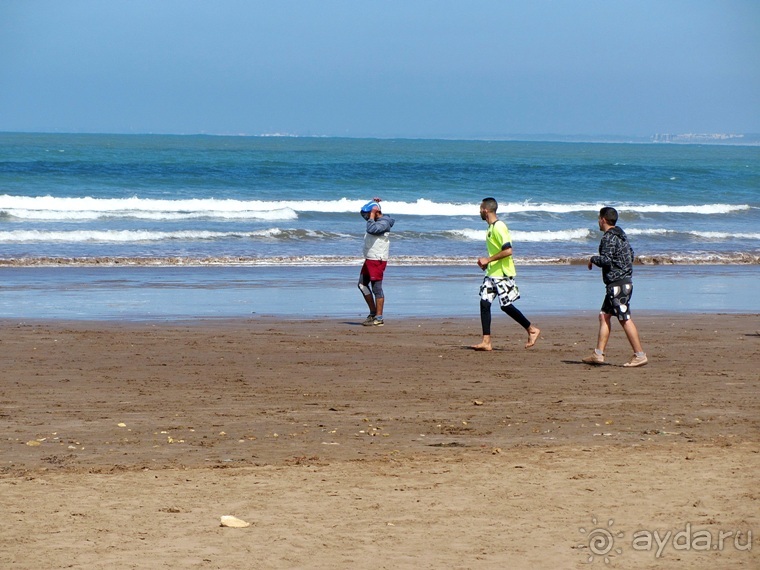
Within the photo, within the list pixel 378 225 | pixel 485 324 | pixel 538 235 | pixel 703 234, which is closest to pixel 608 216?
pixel 485 324

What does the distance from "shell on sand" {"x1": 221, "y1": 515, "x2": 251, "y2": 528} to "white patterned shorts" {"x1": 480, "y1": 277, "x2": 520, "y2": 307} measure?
564cm

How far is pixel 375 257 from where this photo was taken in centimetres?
1198

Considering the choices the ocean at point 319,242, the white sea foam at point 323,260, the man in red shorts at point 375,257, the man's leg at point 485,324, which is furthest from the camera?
the white sea foam at point 323,260

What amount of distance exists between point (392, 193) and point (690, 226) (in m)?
15.0

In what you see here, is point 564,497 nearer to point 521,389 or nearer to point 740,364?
point 521,389

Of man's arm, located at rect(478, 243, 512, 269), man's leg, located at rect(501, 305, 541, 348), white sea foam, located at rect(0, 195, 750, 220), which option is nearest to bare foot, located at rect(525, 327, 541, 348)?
man's leg, located at rect(501, 305, 541, 348)

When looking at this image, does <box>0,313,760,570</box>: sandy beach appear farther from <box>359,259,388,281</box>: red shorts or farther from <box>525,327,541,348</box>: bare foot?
<box>359,259,388,281</box>: red shorts

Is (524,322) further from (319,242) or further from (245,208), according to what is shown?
(245,208)

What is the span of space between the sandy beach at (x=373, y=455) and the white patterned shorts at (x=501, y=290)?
525 mm

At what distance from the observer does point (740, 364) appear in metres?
9.34

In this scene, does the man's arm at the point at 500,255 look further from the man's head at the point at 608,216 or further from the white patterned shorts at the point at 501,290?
the man's head at the point at 608,216

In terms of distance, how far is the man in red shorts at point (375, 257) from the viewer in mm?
11914

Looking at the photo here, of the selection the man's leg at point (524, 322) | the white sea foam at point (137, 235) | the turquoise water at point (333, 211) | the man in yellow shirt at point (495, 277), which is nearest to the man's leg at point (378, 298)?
the man in yellow shirt at point (495, 277)

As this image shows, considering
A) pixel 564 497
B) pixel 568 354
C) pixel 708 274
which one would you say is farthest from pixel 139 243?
pixel 564 497
